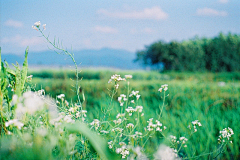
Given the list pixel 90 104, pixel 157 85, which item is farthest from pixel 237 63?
pixel 90 104

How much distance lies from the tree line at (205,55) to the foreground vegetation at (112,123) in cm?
1628

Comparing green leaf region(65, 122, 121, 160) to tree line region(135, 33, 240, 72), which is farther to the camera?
tree line region(135, 33, 240, 72)

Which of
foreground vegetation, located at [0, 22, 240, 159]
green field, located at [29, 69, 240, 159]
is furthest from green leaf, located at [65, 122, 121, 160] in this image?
green field, located at [29, 69, 240, 159]

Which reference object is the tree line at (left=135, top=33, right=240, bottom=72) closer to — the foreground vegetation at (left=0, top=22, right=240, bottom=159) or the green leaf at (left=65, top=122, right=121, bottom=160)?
the foreground vegetation at (left=0, top=22, right=240, bottom=159)

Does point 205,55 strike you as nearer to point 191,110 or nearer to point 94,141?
point 191,110

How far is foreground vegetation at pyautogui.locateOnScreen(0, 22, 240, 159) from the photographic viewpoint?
1.14m

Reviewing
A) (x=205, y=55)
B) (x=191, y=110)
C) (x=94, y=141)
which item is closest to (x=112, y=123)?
(x=191, y=110)

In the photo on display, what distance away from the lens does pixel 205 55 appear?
22.3m

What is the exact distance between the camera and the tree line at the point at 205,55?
21250mm

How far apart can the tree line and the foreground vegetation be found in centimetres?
1628

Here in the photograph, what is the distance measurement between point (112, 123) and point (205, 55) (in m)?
21.2

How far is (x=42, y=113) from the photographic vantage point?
1591mm

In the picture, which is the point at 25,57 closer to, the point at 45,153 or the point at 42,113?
the point at 42,113

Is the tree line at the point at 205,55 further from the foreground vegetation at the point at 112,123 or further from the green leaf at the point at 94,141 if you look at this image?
the green leaf at the point at 94,141
